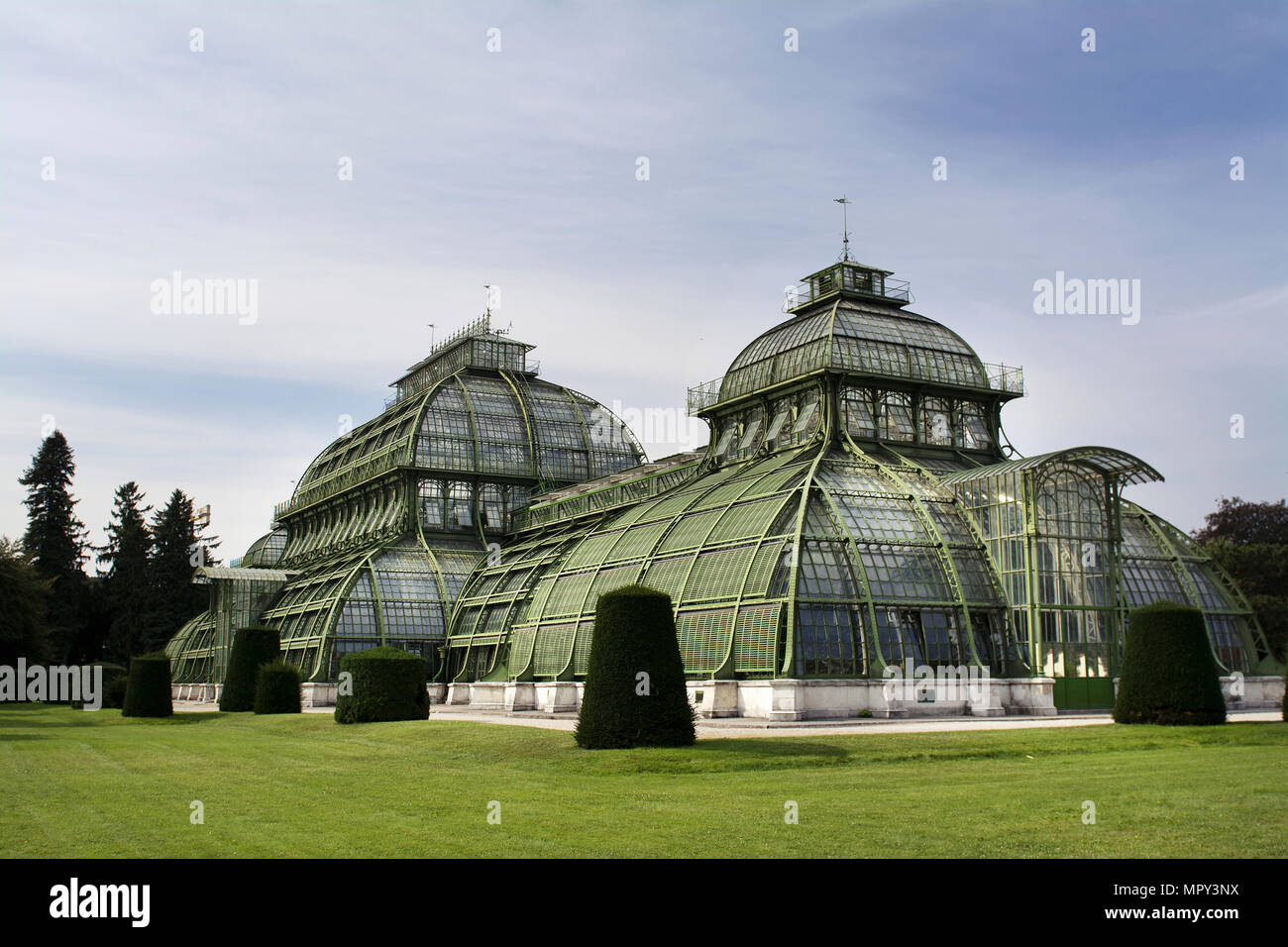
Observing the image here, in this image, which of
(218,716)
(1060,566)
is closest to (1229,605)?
(1060,566)

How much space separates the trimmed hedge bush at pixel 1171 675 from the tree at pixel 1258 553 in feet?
110

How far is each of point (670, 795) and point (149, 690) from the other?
4541 centimetres

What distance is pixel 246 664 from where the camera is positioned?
6225cm

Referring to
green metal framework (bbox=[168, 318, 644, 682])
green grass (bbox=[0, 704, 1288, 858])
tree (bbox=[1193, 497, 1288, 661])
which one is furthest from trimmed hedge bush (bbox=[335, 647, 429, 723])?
tree (bbox=[1193, 497, 1288, 661])

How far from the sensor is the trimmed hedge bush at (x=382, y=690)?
46469 mm

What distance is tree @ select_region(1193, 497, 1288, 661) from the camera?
2931 inches

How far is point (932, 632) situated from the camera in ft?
155

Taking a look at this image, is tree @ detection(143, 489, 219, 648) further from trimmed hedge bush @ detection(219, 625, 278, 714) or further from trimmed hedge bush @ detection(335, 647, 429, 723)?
trimmed hedge bush @ detection(335, 647, 429, 723)

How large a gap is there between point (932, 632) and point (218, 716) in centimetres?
3688

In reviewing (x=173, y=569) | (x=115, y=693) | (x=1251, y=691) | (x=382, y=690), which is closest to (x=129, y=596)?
(x=173, y=569)

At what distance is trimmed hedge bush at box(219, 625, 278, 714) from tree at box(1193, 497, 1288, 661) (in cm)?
5583

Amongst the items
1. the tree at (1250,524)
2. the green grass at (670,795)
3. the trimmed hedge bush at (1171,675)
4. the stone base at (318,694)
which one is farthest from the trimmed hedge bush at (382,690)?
the tree at (1250,524)

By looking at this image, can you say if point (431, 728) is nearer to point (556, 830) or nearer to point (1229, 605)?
point (556, 830)
